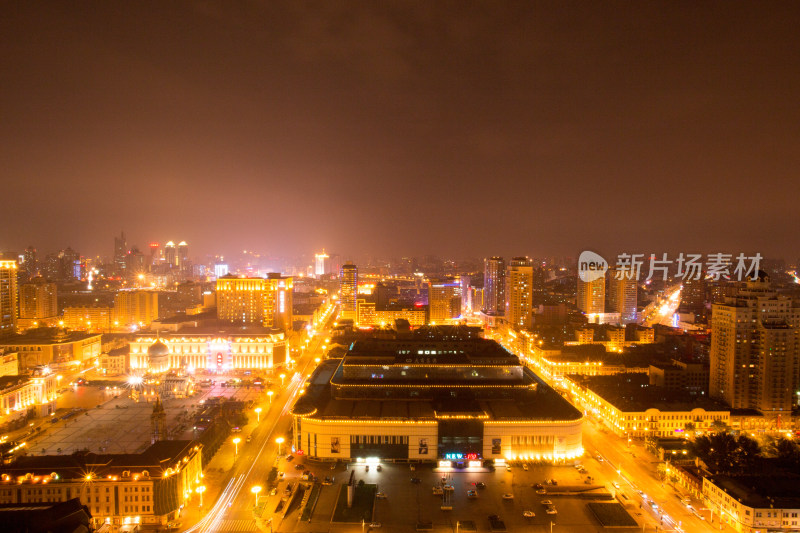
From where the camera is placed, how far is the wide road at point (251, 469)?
15.1 metres

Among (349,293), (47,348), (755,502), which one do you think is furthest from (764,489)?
(349,293)

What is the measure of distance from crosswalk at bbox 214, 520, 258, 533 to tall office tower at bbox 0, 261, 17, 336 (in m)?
32.0

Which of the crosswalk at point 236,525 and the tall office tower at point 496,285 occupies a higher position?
the tall office tower at point 496,285

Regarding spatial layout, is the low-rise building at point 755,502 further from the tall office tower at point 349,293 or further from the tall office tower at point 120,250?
the tall office tower at point 120,250

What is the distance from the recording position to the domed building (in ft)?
105

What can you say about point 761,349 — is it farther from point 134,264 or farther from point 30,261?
point 134,264

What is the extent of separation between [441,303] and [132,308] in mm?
29187

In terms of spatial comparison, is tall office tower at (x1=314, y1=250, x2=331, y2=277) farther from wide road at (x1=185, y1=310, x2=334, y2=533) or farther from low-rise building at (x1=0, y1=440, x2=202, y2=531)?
low-rise building at (x1=0, y1=440, x2=202, y2=531)

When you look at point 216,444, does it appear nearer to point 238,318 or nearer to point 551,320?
point 238,318

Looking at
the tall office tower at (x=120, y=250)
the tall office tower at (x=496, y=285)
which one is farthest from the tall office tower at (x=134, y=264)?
the tall office tower at (x=496, y=285)

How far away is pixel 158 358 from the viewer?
1270 inches

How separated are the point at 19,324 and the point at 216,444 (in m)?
35.3

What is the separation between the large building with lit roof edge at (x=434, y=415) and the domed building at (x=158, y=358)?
1271 centimetres

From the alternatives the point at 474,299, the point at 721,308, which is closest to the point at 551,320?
the point at 474,299
